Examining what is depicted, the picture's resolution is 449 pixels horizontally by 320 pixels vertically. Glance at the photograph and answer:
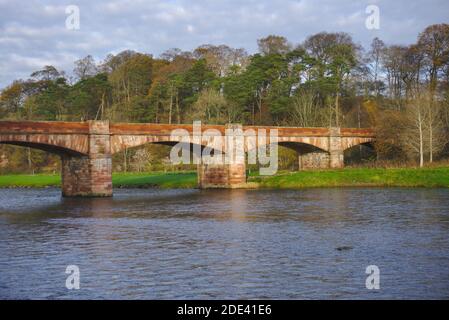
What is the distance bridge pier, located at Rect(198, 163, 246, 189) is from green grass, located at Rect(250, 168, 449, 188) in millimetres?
2218

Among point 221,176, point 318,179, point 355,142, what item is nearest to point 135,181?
point 221,176

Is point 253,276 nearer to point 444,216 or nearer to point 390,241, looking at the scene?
point 390,241

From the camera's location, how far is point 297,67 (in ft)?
289

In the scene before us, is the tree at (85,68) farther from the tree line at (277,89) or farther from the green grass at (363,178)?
the green grass at (363,178)

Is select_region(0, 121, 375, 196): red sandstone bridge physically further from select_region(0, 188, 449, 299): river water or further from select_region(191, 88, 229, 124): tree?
select_region(191, 88, 229, 124): tree

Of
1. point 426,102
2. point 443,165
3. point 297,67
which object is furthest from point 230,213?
point 297,67

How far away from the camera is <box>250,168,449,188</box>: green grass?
2120 inches

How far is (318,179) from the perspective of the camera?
60312 millimetres

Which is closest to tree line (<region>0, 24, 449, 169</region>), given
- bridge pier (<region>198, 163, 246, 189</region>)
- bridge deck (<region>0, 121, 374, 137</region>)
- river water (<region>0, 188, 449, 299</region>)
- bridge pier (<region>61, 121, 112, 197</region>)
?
bridge deck (<region>0, 121, 374, 137</region>)

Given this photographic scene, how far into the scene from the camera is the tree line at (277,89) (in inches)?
3369

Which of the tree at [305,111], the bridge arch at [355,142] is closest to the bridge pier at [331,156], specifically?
the bridge arch at [355,142]

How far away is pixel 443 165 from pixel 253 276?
46578 millimetres

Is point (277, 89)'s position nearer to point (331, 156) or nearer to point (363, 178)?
point (331, 156)

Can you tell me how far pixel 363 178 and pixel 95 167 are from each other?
85.5 ft
